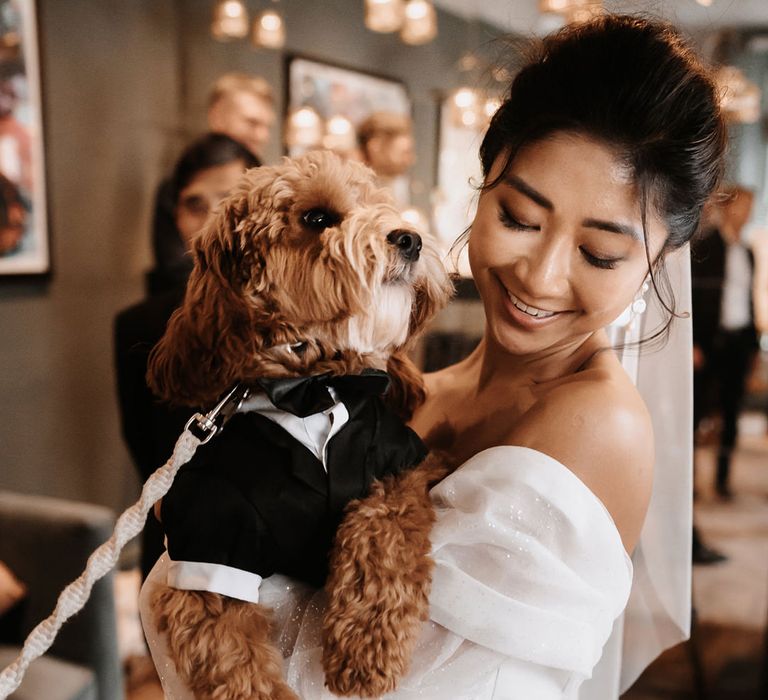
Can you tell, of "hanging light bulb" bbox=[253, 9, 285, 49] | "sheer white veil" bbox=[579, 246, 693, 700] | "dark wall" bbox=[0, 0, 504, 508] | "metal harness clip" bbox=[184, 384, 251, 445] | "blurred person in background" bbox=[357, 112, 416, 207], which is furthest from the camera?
"blurred person in background" bbox=[357, 112, 416, 207]

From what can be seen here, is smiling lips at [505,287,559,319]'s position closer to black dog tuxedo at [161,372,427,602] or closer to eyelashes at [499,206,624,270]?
eyelashes at [499,206,624,270]

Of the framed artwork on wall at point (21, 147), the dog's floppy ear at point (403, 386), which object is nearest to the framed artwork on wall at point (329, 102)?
the framed artwork on wall at point (21, 147)

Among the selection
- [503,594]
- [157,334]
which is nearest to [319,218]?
[503,594]

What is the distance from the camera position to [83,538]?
2080 mm

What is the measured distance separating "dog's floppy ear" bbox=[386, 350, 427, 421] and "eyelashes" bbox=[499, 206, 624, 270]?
277 millimetres

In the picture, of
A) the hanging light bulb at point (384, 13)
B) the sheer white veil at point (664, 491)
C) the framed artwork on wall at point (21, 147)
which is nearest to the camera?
the sheer white veil at point (664, 491)

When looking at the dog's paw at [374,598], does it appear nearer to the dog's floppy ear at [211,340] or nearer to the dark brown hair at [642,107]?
the dog's floppy ear at [211,340]

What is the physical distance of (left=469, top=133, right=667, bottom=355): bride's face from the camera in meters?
1.00

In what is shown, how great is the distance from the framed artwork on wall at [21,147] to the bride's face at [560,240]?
277 centimetres

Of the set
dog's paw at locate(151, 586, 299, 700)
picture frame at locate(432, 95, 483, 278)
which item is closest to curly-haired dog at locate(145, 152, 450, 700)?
dog's paw at locate(151, 586, 299, 700)

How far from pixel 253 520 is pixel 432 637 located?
301 mm

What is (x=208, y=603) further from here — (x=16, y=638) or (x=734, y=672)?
(x=734, y=672)

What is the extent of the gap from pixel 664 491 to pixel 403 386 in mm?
666

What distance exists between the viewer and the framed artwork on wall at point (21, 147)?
122 inches
